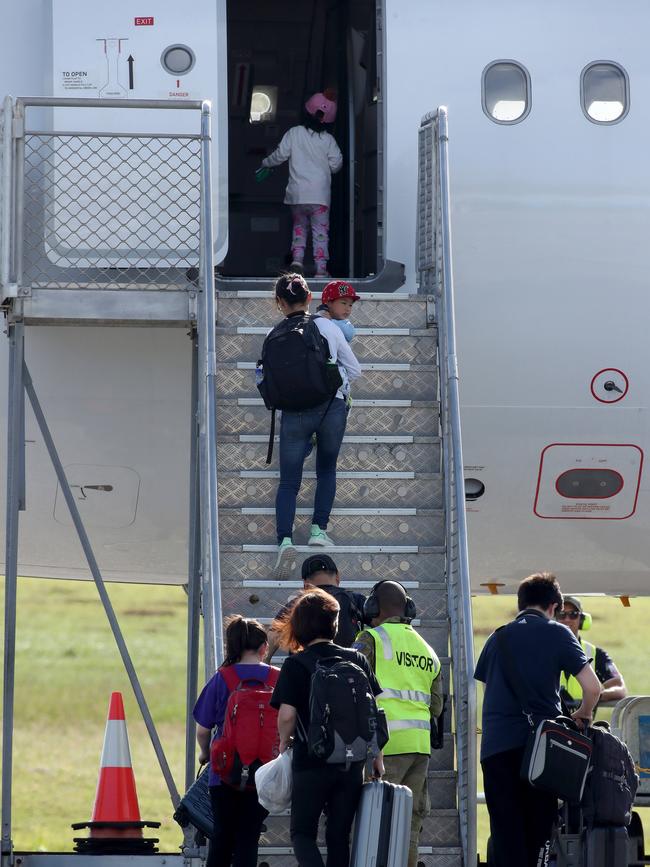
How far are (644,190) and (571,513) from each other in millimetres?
2262

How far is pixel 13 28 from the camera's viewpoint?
10.8 meters

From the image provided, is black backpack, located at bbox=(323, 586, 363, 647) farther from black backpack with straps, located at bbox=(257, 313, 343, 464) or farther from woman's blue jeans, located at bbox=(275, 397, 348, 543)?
black backpack with straps, located at bbox=(257, 313, 343, 464)

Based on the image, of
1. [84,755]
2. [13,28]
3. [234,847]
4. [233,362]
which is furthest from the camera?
[84,755]

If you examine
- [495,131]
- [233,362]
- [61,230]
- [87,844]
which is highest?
[495,131]

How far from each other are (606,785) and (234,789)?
6.17 ft

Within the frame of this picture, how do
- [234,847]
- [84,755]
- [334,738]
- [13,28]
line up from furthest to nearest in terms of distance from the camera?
[84,755] → [13,28] → [234,847] → [334,738]

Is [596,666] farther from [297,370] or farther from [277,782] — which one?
[277,782]

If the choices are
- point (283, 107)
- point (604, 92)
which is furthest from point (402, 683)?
point (283, 107)

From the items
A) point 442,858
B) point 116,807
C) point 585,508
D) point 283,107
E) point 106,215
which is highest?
point 283,107

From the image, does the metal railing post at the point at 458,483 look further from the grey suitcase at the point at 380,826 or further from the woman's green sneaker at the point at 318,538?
the grey suitcase at the point at 380,826

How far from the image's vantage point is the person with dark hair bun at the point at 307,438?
30.3 ft

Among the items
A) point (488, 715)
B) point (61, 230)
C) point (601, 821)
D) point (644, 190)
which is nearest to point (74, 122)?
point (61, 230)

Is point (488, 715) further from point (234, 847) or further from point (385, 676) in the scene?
point (234, 847)

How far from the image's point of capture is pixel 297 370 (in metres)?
9.05
